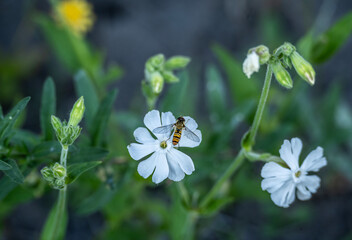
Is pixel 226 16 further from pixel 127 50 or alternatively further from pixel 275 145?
pixel 275 145

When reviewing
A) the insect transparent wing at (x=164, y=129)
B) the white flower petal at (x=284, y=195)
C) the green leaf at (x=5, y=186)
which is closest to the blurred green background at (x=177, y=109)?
the green leaf at (x=5, y=186)

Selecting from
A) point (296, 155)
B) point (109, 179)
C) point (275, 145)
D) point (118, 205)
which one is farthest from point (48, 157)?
point (275, 145)

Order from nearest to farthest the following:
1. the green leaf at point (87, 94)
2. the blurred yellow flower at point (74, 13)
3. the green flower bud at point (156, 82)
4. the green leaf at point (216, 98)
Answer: the green flower bud at point (156, 82)
the green leaf at point (87, 94)
the green leaf at point (216, 98)
the blurred yellow flower at point (74, 13)

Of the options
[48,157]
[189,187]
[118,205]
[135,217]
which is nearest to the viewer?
[48,157]

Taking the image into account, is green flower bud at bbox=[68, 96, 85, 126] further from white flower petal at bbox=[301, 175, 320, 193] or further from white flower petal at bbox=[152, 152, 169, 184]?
white flower petal at bbox=[301, 175, 320, 193]

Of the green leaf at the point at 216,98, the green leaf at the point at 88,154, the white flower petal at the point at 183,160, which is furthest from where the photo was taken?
the green leaf at the point at 216,98

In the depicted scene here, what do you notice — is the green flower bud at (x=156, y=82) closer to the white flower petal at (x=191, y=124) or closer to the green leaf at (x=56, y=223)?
the white flower petal at (x=191, y=124)

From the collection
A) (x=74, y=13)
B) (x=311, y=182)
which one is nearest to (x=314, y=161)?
(x=311, y=182)
